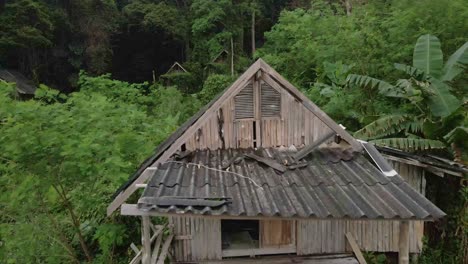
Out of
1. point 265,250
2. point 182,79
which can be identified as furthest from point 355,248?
point 182,79

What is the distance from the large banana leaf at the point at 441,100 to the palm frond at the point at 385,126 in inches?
31.3

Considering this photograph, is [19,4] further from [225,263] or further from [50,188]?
[225,263]

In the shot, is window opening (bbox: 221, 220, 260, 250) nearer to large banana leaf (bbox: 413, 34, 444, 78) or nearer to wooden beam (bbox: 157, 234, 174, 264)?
wooden beam (bbox: 157, 234, 174, 264)

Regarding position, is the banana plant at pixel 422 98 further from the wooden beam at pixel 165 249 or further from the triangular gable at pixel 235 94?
the wooden beam at pixel 165 249

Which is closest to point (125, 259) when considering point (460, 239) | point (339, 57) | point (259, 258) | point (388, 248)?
point (259, 258)

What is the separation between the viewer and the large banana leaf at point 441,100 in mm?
8398

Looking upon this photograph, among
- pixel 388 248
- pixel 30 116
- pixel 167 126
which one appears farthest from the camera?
pixel 167 126

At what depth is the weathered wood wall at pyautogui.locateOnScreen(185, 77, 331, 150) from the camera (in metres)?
6.80

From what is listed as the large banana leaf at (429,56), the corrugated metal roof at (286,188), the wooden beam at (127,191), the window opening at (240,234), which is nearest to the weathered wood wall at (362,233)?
the window opening at (240,234)

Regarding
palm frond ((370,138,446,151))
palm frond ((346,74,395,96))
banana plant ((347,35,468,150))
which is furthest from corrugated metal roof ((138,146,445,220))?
palm frond ((346,74,395,96))

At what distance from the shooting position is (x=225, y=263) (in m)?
7.57

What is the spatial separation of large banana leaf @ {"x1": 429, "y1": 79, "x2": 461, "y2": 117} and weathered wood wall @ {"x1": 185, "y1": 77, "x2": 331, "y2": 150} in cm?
361

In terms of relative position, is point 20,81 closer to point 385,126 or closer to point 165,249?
point 165,249

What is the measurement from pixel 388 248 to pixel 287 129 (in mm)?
4440
